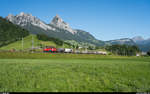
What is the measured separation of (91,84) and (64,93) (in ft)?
7.95

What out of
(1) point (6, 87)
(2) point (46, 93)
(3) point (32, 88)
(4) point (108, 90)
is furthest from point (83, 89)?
(1) point (6, 87)

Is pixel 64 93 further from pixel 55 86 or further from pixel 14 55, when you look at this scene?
pixel 14 55

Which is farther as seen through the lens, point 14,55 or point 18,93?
point 14,55

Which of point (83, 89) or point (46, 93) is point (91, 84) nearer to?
point (83, 89)

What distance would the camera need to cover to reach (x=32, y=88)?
8.99 meters

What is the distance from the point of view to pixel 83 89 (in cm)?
897

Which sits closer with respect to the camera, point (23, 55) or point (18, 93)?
point (18, 93)

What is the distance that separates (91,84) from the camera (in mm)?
9953

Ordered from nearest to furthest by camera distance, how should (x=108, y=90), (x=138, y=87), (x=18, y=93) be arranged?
(x=18, y=93) < (x=108, y=90) < (x=138, y=87)

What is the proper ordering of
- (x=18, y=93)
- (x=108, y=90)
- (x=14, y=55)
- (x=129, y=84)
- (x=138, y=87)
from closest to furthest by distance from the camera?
(x=18, y=93) → (x=108, y=90) → (x=138, y=87) → (x=129, y=84) → (x=14, y=55)

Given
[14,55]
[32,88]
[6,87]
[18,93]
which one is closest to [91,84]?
[32,88]

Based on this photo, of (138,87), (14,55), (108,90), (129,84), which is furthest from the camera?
(14,55)

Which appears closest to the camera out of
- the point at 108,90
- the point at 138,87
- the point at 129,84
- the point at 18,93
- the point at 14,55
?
the point at 18,93

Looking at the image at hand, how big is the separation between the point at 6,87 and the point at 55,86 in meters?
3.03
